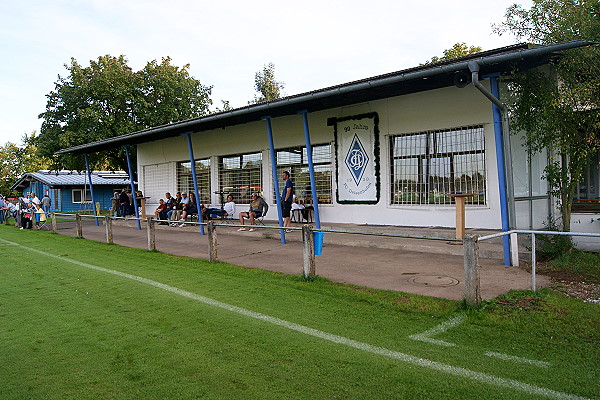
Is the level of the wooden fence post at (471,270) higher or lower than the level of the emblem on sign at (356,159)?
lower

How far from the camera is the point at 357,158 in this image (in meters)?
12.8

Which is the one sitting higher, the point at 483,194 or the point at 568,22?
the point at 568,22

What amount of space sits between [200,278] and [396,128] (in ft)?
21.8

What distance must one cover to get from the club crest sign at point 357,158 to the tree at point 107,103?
1860 cm

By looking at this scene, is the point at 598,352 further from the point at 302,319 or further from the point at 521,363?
the point at 302,319

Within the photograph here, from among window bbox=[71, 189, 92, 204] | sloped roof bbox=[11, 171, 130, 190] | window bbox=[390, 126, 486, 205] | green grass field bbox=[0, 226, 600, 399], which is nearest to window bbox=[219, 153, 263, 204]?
window bbox=[390, 126, 486, 205]

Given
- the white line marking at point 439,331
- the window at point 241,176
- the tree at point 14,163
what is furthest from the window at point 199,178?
the tree at point 14,163

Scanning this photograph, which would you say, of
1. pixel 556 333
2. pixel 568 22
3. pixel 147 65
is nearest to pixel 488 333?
pixel 556 333

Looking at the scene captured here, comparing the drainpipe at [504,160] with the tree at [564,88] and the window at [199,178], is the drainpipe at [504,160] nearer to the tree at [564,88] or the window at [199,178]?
the tree at [564,88]

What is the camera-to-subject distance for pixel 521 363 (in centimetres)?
390

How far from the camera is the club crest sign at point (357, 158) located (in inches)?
486

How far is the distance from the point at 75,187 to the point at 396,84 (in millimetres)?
38405

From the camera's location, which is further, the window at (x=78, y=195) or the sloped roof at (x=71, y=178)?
the window at (x=78, y=195)

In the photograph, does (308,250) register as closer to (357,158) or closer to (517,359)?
(517,359)
